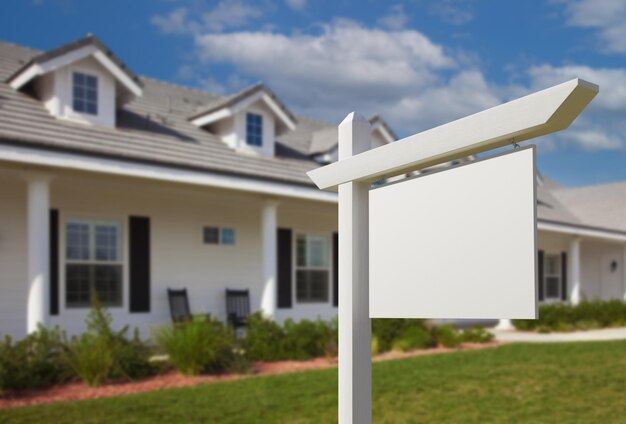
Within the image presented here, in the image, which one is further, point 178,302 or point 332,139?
point 332,139

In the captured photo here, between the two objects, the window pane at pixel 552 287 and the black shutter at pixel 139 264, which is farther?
the window pane at pixel 552 287

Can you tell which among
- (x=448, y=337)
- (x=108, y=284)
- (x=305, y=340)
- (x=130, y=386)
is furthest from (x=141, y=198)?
(x=448, y=337)

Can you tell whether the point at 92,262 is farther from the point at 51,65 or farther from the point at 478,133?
the point at 478,133

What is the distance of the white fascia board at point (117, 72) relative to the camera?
1080 centimetres

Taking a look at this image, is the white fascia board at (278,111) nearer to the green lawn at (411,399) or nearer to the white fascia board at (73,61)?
the white fascia board at (73,61)

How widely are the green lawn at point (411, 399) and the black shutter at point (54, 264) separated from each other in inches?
166

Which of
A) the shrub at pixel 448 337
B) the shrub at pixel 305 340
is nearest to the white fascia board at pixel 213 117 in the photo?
the shrub at pixel 305 340

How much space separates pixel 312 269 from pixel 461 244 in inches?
488

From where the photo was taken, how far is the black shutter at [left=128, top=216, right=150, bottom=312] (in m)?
11.6

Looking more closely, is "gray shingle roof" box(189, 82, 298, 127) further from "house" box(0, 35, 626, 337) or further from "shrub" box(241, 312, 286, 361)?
"shrub" box(241, 312, 286, 361)

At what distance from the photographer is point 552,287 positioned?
846 inches

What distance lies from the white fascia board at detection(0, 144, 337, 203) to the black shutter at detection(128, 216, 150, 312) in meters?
1.71

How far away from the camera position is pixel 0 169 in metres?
9.34

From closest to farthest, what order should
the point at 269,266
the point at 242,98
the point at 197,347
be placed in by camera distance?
the point at 197,347
the point at 269,266
the point at 242,98
